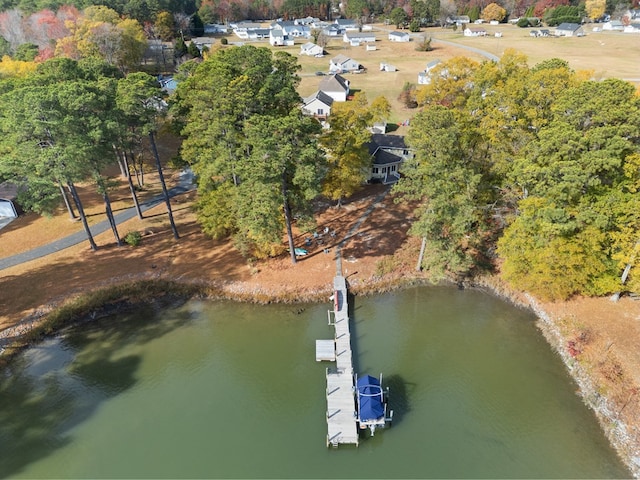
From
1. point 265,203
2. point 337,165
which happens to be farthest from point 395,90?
point 265,203

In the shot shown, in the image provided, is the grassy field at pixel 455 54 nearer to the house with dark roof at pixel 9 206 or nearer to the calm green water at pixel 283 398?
the calm green water at pixel 283 398

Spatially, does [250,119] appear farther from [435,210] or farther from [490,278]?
[490,278]

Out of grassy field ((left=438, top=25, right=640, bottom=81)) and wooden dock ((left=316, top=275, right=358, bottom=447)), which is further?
grassy field ((left=438, top=25, right=640, bottom=81))

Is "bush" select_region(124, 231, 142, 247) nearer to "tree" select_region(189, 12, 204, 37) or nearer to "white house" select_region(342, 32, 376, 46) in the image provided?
"white house" select_region(342, 32, 376, 46)

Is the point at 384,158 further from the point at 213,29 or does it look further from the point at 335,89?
the point at 213,29

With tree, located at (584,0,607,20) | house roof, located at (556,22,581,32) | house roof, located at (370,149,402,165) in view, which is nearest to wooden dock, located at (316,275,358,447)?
house roof, located at (370,149,402,165)

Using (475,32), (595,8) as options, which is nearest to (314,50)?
(475,32)

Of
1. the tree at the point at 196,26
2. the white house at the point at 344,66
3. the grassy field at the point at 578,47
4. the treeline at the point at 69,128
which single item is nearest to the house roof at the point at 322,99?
the white house at the point at 344,66
